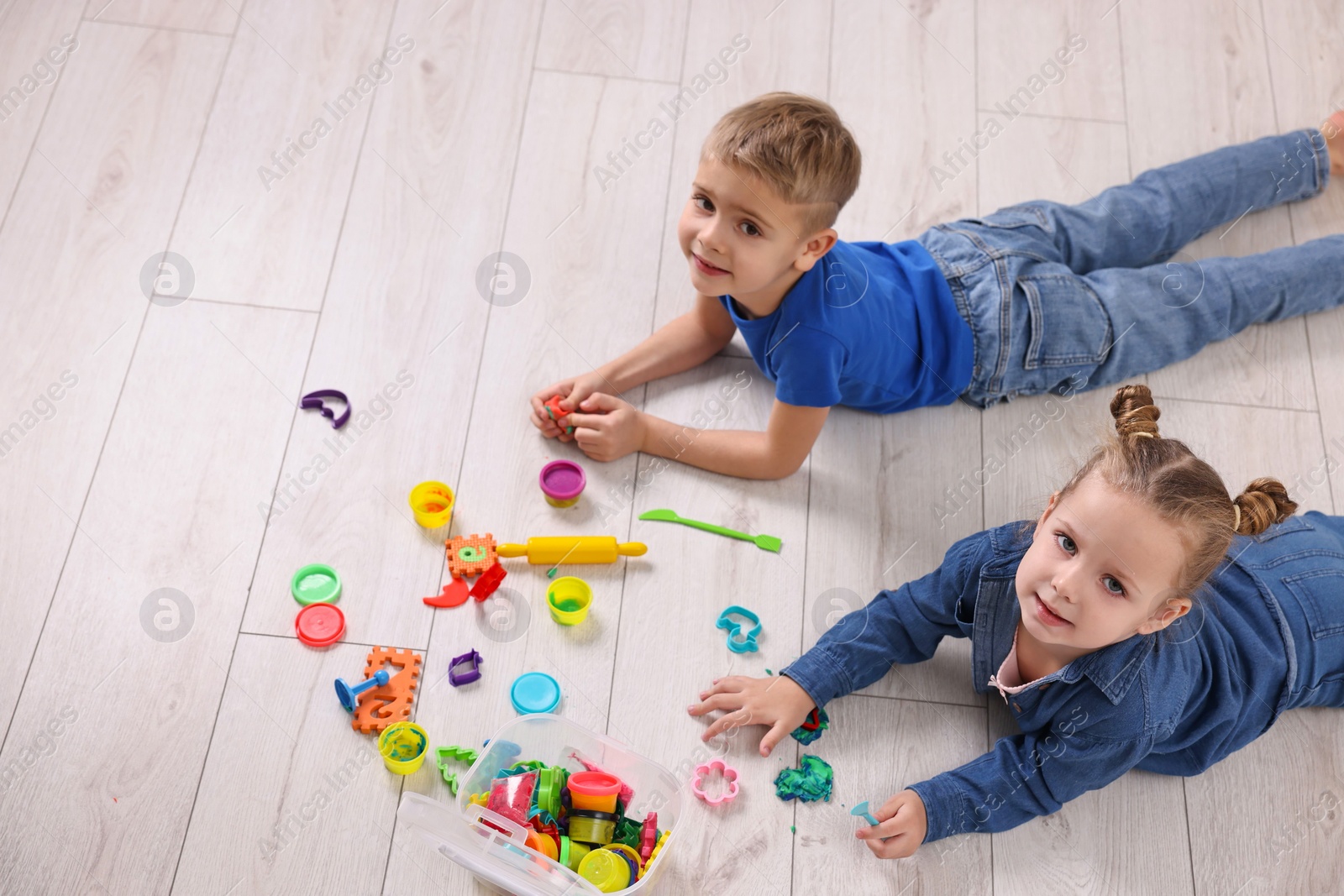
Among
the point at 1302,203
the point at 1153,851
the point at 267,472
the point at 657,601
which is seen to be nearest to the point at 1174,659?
the point at 1153,851

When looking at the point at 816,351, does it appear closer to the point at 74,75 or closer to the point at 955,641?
the point at 955,641

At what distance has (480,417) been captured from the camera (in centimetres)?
157

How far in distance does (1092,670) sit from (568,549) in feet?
2.15

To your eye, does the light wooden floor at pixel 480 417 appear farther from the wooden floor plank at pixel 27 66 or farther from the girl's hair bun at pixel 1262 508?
the girl's hair bun at pixel 1262 508

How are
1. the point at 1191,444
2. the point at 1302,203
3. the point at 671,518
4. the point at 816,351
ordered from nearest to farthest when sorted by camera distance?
the point at 816,351, the point at 671,518, the point at 1191,444, the point at 1302,203

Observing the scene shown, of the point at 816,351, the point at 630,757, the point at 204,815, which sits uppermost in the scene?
the point at 816,351

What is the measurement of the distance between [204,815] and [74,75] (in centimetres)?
130

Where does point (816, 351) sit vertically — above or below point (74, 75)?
below

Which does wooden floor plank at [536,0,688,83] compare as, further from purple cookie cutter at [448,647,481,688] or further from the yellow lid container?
the yellow lid container

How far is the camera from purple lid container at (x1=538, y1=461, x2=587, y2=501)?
58.6 inches

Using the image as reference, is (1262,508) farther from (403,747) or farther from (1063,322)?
(403,747)

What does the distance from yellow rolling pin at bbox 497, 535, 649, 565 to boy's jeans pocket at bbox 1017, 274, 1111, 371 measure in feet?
2.06

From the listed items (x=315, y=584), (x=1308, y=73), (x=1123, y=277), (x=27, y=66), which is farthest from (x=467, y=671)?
(x=1308, y=73)

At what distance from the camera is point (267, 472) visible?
1508 millimetres
